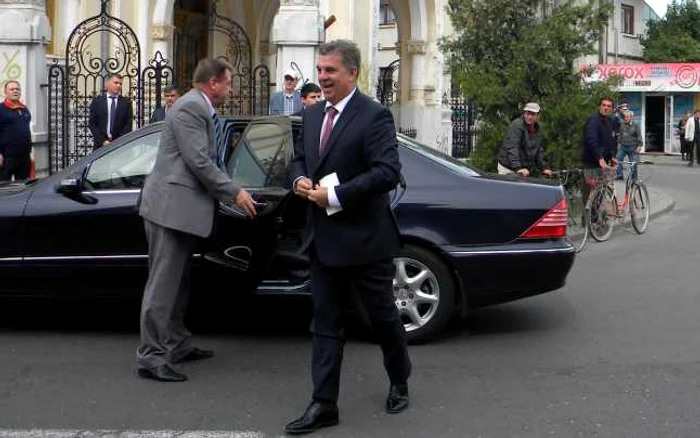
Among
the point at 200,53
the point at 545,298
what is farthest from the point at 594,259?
the point at 200,53

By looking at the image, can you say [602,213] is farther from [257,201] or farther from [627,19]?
[627,19]

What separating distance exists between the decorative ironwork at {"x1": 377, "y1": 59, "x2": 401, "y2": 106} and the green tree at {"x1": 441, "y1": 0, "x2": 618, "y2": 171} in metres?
7.61

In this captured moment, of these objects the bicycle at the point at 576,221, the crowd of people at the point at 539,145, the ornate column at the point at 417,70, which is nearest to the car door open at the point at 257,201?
the crowd of people at the point at 539,145

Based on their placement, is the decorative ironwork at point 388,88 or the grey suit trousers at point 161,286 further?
the decorative ironwork at point 388,88

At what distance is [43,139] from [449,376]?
33.9 ft

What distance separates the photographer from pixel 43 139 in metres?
15.4

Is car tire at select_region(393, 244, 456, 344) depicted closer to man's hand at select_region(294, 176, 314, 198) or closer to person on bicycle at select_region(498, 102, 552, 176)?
man's hand at select_region(294, 176, 314, 198)

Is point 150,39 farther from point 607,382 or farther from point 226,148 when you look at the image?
point 607,382

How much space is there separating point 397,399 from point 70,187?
2886 mm

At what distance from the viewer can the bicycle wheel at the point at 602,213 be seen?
1337cm

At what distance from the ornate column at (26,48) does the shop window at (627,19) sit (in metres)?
41.0

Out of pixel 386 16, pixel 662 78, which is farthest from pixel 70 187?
pixel 386 16

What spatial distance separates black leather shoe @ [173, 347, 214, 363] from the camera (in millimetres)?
6953

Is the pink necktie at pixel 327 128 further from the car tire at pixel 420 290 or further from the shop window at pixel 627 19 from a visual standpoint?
the shop window at pixel 627 19
